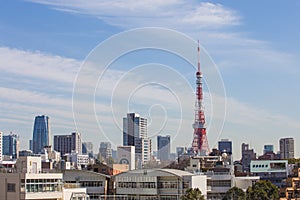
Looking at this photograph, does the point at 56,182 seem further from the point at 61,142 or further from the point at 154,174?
the point at 61,142

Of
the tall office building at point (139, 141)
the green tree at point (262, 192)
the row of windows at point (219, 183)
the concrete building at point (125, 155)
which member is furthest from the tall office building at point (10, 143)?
the green tree at point (262, 192)

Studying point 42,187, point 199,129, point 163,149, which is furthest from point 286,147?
point 42,187

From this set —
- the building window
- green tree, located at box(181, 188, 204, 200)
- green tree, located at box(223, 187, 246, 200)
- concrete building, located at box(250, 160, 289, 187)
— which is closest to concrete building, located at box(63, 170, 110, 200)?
green tree, located at box(181, 188, 204, 200)

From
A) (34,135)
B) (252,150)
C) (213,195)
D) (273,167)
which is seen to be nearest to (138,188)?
(213,195)

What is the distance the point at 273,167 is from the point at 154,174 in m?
10.1

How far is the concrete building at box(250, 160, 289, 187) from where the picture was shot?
23616mm

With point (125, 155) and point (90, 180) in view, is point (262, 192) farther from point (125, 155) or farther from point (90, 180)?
point (125, 155)

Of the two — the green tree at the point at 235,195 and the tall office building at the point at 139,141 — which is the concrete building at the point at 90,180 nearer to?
the green tree at the point at 235,195

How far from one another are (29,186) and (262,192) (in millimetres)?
8894

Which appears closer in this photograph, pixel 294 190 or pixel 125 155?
pixel 294 190

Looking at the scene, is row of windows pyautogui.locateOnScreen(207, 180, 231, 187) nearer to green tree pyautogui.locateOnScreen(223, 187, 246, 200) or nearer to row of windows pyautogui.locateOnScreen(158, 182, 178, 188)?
green tree pyautogui.locateOnScreen(223, 187, 246, 200)

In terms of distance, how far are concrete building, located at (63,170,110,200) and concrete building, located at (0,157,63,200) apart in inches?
223

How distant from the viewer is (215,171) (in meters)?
20.7

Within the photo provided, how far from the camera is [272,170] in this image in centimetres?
2444
